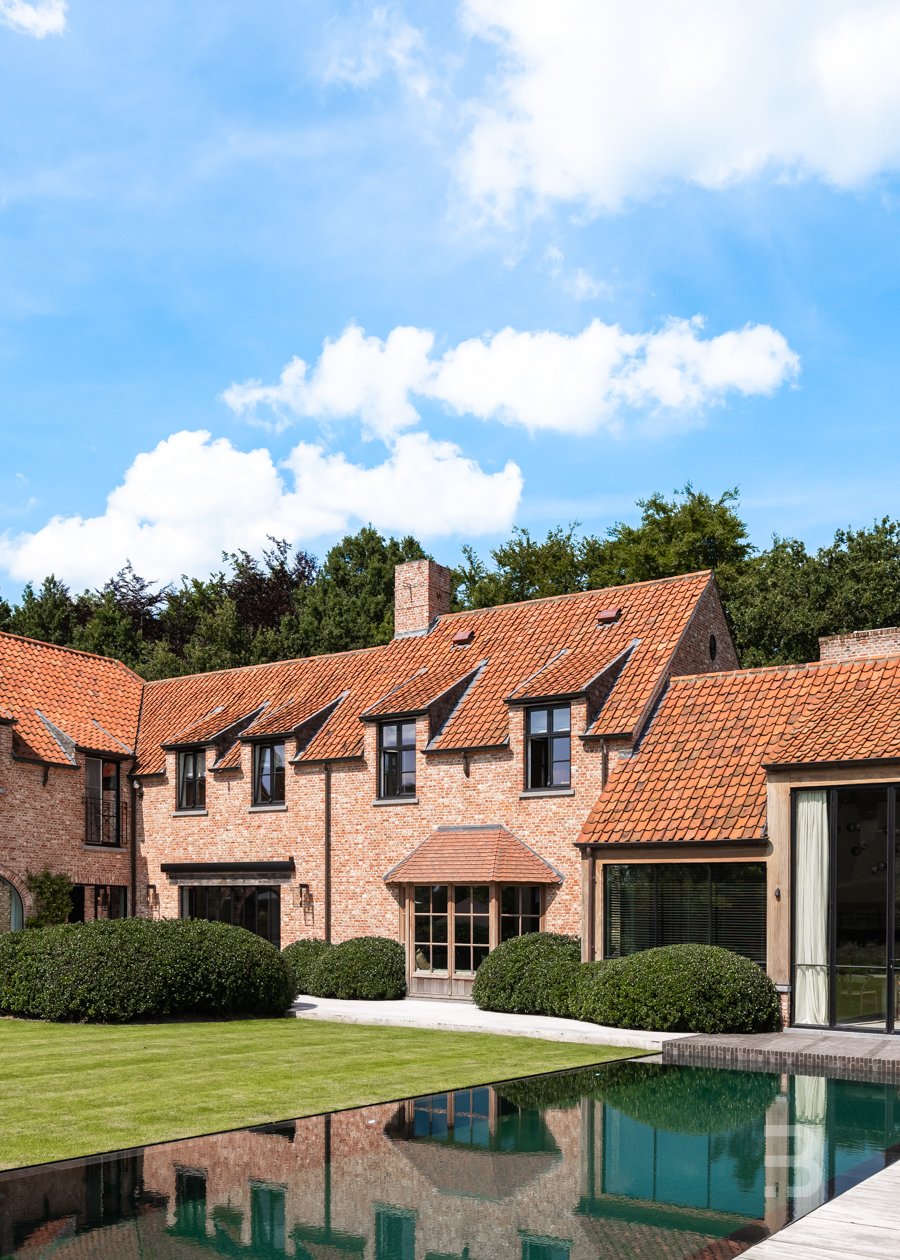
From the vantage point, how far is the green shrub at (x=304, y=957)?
26656 mm

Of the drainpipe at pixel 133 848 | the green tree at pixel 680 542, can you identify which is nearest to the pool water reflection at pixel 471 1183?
the drainpipe at pixel 133 848

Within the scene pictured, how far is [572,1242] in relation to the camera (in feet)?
29.6

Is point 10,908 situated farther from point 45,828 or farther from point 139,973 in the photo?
point 139,973

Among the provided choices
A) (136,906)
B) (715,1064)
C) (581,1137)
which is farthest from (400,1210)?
→ (136,906)

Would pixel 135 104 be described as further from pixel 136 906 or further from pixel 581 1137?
pixel 136 906

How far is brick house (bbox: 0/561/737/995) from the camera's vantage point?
25891 mm

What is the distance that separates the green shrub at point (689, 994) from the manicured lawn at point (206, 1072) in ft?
6.10

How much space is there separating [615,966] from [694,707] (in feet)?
19.5

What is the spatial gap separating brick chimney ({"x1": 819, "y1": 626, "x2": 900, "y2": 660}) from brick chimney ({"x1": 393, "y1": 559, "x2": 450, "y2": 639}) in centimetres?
1028

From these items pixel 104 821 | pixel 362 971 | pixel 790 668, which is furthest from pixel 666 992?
pixel 104 821

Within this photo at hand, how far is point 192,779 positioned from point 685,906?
14344 millimetres

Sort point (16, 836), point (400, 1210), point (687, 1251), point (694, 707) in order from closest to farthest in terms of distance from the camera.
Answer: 1. point (687, 1251)
2. point (400, 1210)
3. point (694, 707)
4. point (16, 836)

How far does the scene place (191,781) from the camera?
32406 mm

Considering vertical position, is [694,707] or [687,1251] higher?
[694,707]
